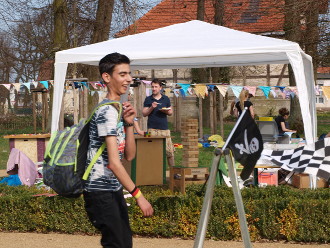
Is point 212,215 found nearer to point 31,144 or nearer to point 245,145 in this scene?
point 245,145

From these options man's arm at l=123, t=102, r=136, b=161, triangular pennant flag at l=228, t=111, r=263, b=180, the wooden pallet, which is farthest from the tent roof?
man's arm at l=123, t=102, r=136, b=161

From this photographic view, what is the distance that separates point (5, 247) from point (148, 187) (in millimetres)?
4407

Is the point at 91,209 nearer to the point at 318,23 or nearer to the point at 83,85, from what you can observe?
the point at 83,85

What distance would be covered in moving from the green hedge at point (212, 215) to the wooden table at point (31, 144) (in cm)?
510

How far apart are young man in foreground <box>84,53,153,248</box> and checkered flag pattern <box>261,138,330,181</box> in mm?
5035

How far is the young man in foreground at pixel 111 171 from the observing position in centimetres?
415

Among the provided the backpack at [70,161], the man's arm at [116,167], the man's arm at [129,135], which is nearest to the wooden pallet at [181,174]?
the backpack at [70,161]

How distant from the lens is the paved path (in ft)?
25.1

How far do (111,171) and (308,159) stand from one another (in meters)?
5.38

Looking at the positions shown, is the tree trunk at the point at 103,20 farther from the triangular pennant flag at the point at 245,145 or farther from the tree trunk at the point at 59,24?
the triangular pennant flag at the point at 245,145

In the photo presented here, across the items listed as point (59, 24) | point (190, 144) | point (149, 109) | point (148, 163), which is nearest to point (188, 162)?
point (190, 144)

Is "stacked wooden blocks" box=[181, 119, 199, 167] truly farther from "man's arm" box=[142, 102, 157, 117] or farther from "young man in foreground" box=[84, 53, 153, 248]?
"young man in foreground" box=[84, 53, 153, 248]

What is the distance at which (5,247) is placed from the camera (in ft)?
25.0

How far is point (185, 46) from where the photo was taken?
11.1 metres
